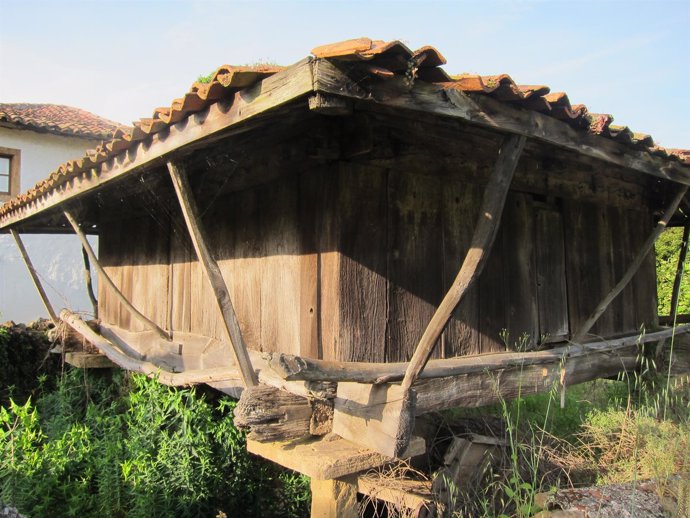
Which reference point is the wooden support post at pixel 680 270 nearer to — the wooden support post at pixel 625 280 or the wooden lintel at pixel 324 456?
the wooden support post at pixel 625 280

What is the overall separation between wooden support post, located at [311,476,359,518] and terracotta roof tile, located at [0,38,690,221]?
2.14m

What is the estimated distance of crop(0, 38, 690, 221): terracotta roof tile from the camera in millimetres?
2047

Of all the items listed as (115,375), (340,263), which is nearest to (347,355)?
(340,263)

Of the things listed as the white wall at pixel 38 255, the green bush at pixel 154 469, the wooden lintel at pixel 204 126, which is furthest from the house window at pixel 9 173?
the wooden lintel at pixel 204 126

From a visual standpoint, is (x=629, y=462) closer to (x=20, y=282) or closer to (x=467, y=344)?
(x=467, y=344)

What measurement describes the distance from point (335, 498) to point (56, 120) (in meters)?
14.3

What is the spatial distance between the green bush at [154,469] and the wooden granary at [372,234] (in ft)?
1.41

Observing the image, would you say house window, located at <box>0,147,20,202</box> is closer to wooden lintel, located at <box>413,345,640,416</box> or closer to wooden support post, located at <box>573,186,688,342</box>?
wooden lintel, located at <box>413,345,640,416</box>

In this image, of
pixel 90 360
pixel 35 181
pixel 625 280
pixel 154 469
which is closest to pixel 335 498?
pixel 154 469

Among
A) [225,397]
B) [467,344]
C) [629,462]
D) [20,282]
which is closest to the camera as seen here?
[467,344]

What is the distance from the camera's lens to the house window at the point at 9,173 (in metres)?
13.2

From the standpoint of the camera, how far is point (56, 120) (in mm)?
14242

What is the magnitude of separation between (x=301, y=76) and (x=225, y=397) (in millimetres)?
3240

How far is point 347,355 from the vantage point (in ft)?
10.2
